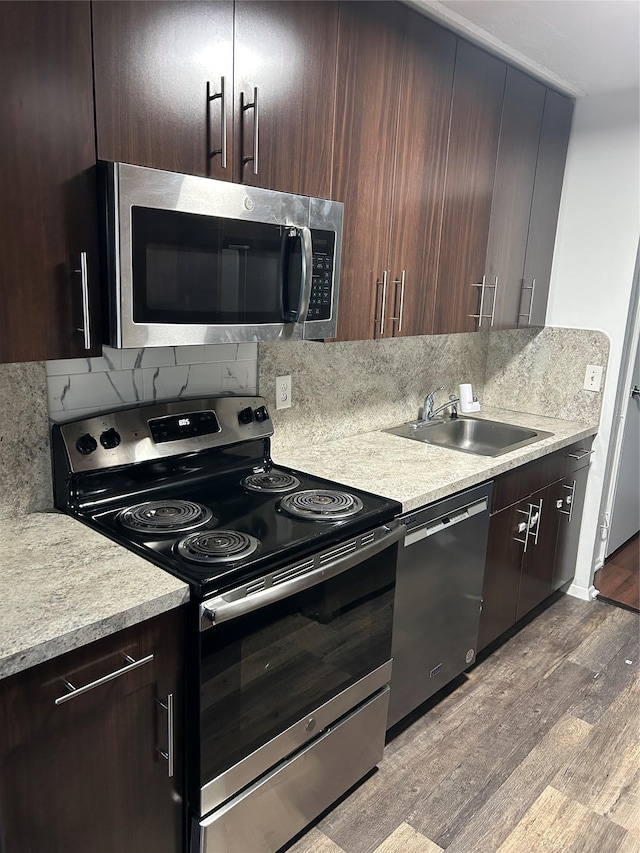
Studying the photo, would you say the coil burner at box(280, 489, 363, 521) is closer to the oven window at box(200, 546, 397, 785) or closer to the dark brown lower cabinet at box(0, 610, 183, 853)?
the oven window at box(200, 546, 397, 785)

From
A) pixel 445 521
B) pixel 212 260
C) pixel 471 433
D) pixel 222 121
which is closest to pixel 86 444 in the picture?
pixel 212 260

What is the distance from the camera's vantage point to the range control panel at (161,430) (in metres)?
1.67

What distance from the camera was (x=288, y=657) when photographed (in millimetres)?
1575

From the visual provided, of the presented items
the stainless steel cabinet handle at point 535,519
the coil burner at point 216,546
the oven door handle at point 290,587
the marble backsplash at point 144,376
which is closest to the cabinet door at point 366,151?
the marble backsplash at point 144,376

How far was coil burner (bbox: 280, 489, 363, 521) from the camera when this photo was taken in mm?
1702

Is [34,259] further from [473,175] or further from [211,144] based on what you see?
[473,175]

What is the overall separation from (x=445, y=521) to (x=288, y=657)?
756 millimetres

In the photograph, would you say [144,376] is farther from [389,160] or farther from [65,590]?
[389,160]

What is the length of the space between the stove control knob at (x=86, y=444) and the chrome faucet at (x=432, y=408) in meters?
1.62

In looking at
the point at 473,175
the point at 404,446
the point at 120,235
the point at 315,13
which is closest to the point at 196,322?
the point at 120,235

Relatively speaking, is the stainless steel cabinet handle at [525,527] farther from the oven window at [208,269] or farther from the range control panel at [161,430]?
the oven window at [208,269]

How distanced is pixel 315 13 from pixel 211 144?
1.73 feet

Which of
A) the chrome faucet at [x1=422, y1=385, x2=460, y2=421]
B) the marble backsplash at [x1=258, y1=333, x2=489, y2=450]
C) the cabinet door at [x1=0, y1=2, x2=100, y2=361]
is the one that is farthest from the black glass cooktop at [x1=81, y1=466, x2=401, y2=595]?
the chrome faucet at [x1=422, y1=385, x2=460, y2=421]

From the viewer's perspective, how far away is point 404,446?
2496 millimetres
